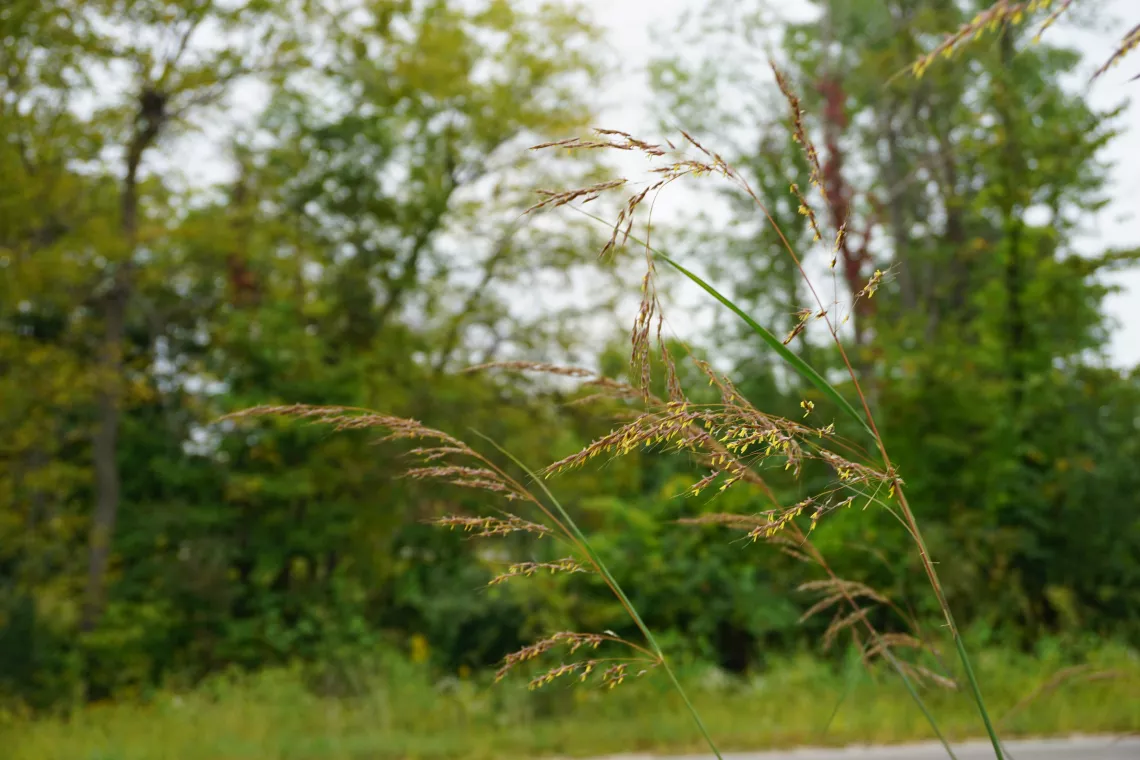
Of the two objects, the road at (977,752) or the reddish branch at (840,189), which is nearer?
the road at (977,752)

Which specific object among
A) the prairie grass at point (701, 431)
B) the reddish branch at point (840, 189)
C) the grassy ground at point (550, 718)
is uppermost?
the reddish branch at point (840, 189)

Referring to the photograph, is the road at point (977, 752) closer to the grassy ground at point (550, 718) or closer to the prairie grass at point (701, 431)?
the grassy ground at point (550, 718)

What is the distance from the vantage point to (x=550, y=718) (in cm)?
738

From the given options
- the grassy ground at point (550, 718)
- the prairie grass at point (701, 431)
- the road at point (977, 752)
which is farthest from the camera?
the grassy ground at point (550, 718)

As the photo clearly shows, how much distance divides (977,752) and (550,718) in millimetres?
3270

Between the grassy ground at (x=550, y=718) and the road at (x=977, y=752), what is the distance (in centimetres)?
17

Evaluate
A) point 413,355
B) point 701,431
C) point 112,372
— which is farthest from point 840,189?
point 701,431

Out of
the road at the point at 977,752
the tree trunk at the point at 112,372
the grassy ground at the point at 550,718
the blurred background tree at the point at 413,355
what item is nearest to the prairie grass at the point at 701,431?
the road at the point at 977,752

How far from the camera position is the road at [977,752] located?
519 cm

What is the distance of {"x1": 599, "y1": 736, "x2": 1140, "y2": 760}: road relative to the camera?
5.19 meters

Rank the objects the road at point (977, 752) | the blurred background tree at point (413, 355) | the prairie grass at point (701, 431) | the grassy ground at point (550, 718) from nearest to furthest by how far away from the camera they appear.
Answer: the prairie grass at point (701, 431), the road at point (977, 752), the grassy ground at point (550, 718), the blurred background tree at point (413, 355)

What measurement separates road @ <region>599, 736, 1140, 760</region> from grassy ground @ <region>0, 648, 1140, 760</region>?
0.57ft

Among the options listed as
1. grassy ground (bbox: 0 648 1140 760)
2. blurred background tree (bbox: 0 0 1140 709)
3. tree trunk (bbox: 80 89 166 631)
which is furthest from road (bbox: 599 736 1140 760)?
tree trunk (bbox: 80 89 166 631)

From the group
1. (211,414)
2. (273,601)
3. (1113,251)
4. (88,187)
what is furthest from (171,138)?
(1113,251)
